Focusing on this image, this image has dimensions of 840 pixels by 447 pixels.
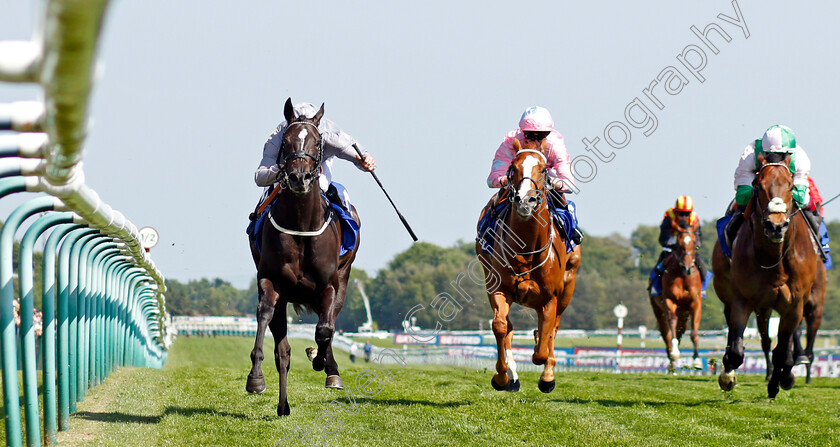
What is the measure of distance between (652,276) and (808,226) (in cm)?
838

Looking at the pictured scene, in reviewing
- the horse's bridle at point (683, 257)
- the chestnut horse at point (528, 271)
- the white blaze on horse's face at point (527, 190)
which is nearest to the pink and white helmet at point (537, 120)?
the chestnut horse at point (528, 271)

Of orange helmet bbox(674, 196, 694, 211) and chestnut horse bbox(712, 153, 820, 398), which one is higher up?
orange helmet bbox(674, 196, 694, 211)

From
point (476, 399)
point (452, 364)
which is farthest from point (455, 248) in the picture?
point (476, 399)

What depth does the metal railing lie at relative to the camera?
71.7 inches

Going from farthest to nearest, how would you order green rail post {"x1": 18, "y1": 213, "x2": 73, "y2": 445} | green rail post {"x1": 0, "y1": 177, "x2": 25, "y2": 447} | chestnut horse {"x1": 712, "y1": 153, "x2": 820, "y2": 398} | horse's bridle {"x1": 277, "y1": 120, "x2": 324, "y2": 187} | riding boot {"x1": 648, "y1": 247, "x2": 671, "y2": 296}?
riding boot {"x1": 648, "y1": 247, "x2": 671, "y2": 296} → chestnut horse {"x1": 712, "y1": 153, "x2": 820, "y2": 398} → horse's bridle {"x1": 277, "y1": 120, "x2": 324, "y2": 187} → green rail post {"x1": 18, "y1": 213, "x2": 73, "y2": 445} → green rail post {"x1": 0, "y1": 177, "x2": 25, "y2": 447}

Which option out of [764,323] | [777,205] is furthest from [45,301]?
[764,323]

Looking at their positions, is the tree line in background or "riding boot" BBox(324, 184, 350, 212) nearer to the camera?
"riding boot" BBox(324, 184, 350, 212)

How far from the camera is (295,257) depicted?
7.49m

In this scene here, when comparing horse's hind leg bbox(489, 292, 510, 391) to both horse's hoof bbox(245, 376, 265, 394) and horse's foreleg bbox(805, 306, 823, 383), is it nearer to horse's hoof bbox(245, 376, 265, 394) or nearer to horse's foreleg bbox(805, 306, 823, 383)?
horse's hoof bbox(245, 376, 265, 394)

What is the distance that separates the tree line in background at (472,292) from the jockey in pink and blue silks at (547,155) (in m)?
33.6

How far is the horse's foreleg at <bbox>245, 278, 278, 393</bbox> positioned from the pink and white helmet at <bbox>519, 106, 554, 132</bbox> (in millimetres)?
2831

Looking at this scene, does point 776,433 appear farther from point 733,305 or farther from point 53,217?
point 53,217

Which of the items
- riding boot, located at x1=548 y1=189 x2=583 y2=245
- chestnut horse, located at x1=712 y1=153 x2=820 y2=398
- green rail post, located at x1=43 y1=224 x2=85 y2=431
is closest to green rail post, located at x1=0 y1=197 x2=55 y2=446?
green rail post, located at x1=43 y1=224 x2=85 y2=431

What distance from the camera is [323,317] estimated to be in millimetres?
Result: 7738
